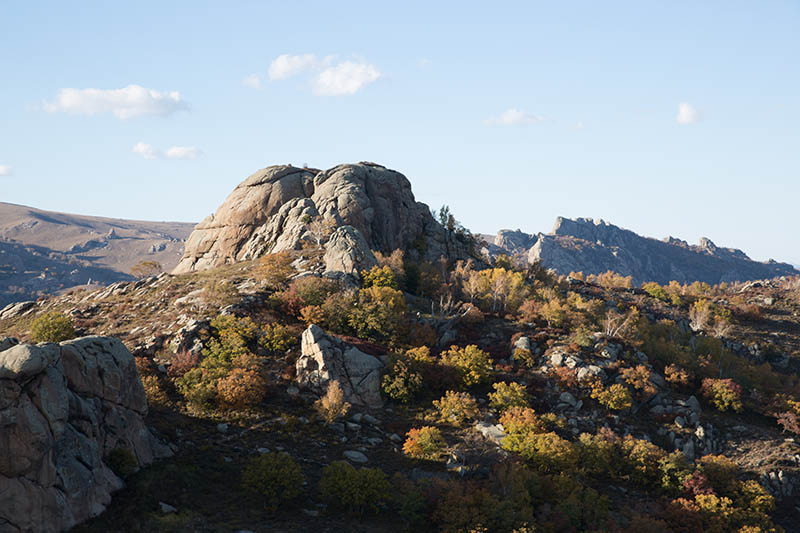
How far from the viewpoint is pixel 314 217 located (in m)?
68.0

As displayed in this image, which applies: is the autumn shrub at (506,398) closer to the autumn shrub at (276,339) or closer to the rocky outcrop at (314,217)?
the autumn shrub at (276,339)

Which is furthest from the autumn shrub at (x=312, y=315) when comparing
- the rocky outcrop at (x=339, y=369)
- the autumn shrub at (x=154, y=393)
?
the autumn shrub at (x=154, y=393)

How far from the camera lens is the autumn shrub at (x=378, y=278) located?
5256 cm

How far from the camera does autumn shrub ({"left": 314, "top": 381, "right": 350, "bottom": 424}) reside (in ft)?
110

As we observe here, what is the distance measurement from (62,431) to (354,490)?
13568 millimetres

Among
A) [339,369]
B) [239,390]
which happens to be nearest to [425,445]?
[339,369]

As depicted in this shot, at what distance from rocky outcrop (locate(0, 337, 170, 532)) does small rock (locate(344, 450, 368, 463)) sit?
35.5 feet

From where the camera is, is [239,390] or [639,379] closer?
[239,390]

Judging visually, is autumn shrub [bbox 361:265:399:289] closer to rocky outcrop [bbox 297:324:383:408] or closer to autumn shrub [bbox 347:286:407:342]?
autumn shrub [bbox 347:286:407:342]

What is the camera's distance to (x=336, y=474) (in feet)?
82.8

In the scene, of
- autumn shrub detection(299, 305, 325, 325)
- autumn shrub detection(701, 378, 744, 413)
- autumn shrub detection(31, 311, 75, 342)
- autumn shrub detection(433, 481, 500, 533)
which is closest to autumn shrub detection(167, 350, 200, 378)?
autumn shrub detection(299, 305, 325, 325)

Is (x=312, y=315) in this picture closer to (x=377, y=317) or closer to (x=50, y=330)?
(x=377, y=317)

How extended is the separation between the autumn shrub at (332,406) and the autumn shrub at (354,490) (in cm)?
804

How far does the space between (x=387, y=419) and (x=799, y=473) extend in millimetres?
30779
